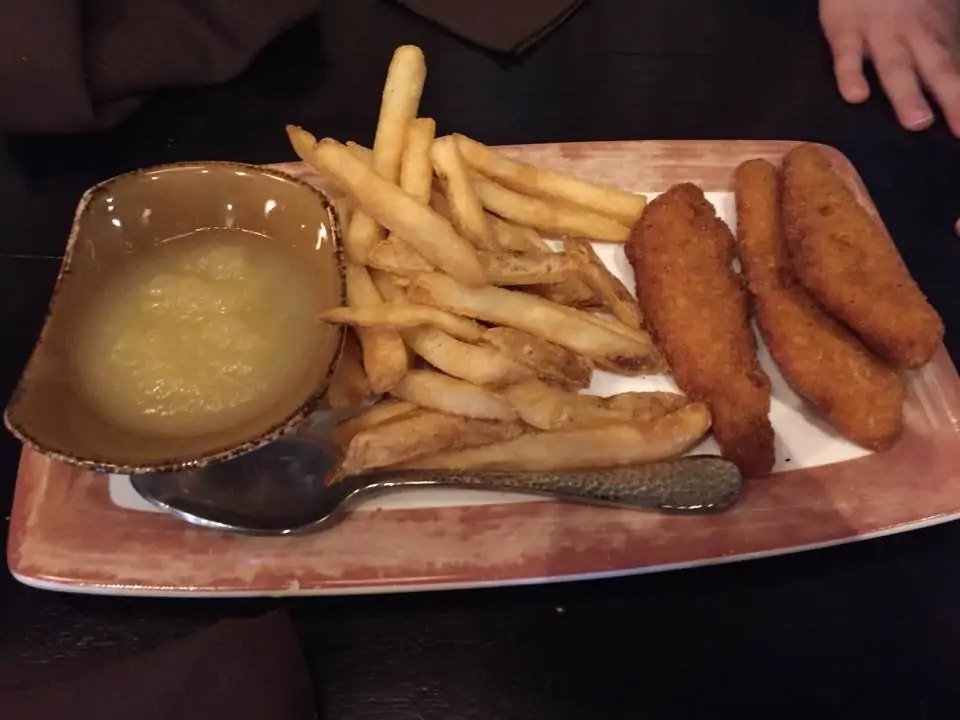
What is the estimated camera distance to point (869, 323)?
1.55 meters

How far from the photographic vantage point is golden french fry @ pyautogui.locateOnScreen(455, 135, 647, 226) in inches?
67.4

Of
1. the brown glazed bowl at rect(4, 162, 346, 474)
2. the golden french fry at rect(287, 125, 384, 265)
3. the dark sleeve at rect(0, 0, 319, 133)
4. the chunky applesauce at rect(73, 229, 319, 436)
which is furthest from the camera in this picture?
the dark sleeve at rect(0, 0, 319, 133)

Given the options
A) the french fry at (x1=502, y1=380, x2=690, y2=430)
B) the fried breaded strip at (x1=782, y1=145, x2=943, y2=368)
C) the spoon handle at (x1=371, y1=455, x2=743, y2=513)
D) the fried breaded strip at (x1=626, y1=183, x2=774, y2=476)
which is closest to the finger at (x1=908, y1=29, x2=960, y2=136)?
the fried breaded strip at (x1=782, y1=145, x2=943, y2=368)

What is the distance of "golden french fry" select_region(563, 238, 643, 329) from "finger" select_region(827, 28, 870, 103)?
105 cm

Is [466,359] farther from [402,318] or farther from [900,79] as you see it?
[900,79]

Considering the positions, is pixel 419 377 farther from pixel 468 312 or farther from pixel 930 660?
pixel 930 660

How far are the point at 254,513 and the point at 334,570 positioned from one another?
6.1 inches

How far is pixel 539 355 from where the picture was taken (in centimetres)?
145

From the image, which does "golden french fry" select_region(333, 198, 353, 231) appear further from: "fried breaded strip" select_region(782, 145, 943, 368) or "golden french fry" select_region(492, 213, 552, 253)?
"fried breaded strip" select_region(782, 145, 943, 368)

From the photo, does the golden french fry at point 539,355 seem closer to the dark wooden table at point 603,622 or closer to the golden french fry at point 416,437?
the golden french fry at point 416,437

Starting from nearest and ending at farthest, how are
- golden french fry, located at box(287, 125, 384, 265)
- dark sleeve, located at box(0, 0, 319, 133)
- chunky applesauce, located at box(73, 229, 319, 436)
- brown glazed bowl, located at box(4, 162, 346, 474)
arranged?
1. brown glazed bowl, located at box(4, 162, 346, 474)
2. chunky applesauce, located at box(73, 229, 319, 436)
3. golden french fry, located at box(287, 125, 384, 265)
4. dark sleeve, located at box(0, 0, 319, 133)

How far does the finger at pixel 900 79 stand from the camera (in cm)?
219

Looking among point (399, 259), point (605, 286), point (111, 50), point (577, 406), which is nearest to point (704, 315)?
point (605, 286)

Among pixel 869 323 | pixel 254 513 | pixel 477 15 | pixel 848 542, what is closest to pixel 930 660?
pixel 848 542
